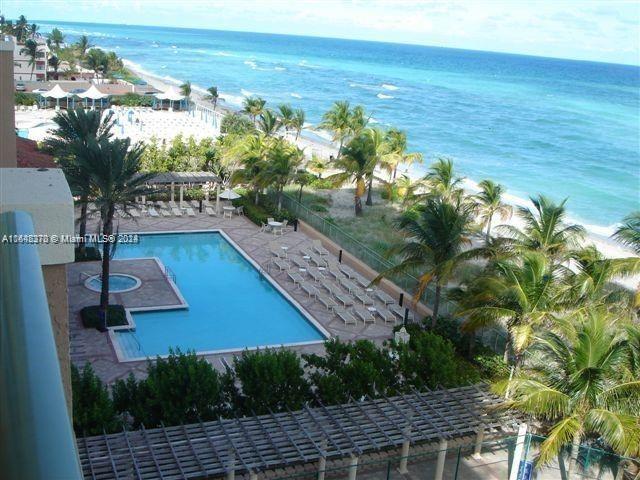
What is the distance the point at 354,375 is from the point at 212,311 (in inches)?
343

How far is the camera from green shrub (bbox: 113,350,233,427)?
12094mm

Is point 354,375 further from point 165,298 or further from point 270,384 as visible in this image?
point 165,298

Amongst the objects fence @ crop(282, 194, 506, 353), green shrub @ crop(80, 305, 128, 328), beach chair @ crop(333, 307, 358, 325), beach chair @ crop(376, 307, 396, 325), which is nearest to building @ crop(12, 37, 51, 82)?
fence @ crop(282, 194, 506, 353)

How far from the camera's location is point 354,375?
44.1 ft

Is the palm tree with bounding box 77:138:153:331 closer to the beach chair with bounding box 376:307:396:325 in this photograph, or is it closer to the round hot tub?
the round hot tub

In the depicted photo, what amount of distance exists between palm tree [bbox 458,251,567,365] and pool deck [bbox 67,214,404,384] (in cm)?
517

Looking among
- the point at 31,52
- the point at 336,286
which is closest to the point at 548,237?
the point at 336,286

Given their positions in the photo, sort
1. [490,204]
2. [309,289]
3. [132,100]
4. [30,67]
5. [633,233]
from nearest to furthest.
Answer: [633,233] → [309,289] → [490,204] → [132,100] → [30,67]

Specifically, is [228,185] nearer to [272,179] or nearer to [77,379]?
[272,179]

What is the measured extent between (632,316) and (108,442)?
11.0m

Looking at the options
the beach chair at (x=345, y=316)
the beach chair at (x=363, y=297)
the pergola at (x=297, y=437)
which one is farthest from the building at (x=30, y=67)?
the pergola at (x=297, y=437)

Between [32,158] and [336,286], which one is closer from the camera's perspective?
[336,286]

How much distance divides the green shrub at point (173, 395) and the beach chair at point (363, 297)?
943 cm

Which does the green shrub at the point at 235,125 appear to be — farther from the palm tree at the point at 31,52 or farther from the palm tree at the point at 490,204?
the palm tree at the point at 31,52
